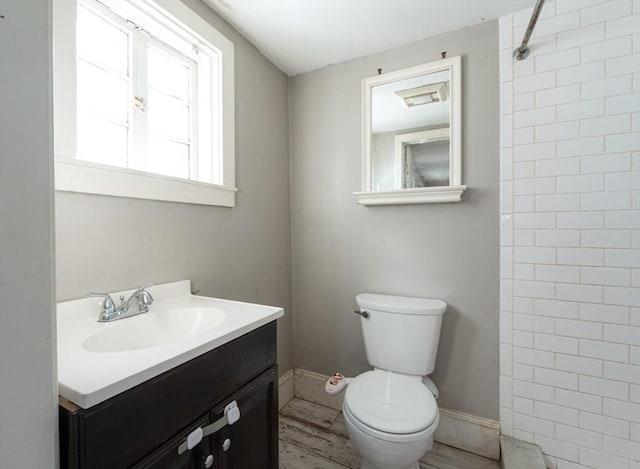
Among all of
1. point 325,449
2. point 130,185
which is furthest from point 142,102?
point 325,449

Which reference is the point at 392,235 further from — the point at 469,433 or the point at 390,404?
the point at 469,433

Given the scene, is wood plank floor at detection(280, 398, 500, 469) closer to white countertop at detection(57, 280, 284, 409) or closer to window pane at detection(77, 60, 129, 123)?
white countertop at detection(57, 280, 284, 409)

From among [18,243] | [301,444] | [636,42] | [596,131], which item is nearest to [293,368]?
[301,444]

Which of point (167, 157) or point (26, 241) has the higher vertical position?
point (167, 157)

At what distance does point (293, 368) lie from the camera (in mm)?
1990

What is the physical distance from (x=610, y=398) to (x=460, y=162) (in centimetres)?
128

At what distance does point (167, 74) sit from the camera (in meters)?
1.33

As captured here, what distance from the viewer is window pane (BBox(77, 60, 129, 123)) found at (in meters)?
1.02

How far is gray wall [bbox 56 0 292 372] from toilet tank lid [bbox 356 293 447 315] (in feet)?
2.02

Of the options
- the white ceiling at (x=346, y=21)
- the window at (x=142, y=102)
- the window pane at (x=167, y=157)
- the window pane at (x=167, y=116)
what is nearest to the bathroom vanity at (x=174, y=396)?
the window at (x=142, y=102)

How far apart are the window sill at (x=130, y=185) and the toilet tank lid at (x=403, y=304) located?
953mm

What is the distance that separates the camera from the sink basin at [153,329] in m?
0.85

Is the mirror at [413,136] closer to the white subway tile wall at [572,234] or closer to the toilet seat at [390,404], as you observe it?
the white subway tile wall at [572,234]

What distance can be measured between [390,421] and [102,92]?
5.61 feet
